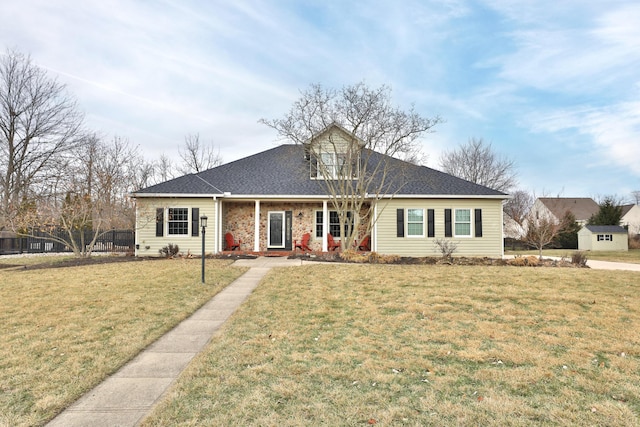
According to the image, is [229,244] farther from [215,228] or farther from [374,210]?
[374,210]

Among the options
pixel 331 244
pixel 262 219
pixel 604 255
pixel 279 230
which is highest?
pixel 262 219

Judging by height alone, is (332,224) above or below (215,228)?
above

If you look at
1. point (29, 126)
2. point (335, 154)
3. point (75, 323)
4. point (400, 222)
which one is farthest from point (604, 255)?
point (29, 126)

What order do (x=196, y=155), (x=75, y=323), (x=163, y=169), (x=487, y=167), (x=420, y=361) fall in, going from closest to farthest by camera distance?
(x=420, y=361) < (x=75, y=323) < (x=196, y=155) < (x=163, y=169) < (x=487, y=167)

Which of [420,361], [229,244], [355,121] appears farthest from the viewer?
[229,244]

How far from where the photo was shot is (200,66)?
49.5ft

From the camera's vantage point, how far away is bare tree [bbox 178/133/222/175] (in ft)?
107

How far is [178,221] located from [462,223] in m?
12.9

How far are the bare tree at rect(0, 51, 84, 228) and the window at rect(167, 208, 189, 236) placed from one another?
11.6 metres

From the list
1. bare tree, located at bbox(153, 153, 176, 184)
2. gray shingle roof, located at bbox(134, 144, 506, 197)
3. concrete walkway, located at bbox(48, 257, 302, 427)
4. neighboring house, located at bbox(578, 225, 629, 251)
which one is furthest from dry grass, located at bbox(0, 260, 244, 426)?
neighboring house, located at bbox(578, 225, 629, 251)

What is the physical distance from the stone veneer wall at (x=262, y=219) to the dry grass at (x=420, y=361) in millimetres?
9589

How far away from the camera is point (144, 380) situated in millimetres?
3688

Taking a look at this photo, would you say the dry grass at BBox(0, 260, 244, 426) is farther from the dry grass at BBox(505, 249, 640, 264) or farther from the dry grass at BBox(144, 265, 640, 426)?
the dry grass at BBox(505, 249, 640, 264)

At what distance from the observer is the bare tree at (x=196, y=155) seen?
32750 mm
